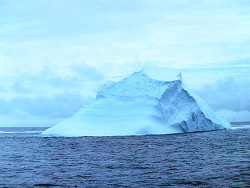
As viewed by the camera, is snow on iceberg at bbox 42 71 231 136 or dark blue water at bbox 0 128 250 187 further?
snow on iceberg at bbox 42 71 231 136

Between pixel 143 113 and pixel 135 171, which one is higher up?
pixel 143 113

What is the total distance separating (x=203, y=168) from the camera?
1432 cm

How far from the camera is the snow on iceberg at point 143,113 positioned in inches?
1388

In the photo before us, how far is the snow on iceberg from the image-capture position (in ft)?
116

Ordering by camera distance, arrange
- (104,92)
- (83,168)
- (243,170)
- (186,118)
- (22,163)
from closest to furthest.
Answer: (243,170) → (83,168) → (22,163) → (186,118) → (104,92)

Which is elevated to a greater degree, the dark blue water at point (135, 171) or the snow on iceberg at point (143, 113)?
the snow on iceberg at point (143, 113)

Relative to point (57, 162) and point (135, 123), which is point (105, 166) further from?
point (135, 123)

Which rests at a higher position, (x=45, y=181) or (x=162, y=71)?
(x=162, y=71)

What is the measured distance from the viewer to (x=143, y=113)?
35.8 metres

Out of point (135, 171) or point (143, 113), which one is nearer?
point (135, 171)

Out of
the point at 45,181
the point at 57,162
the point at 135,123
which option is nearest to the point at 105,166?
the point at 57,162

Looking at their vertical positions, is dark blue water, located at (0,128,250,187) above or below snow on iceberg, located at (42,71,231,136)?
below

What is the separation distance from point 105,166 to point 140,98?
73.0ft

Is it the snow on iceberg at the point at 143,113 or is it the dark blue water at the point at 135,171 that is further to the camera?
the snow on iceberg at the point at 143,113
